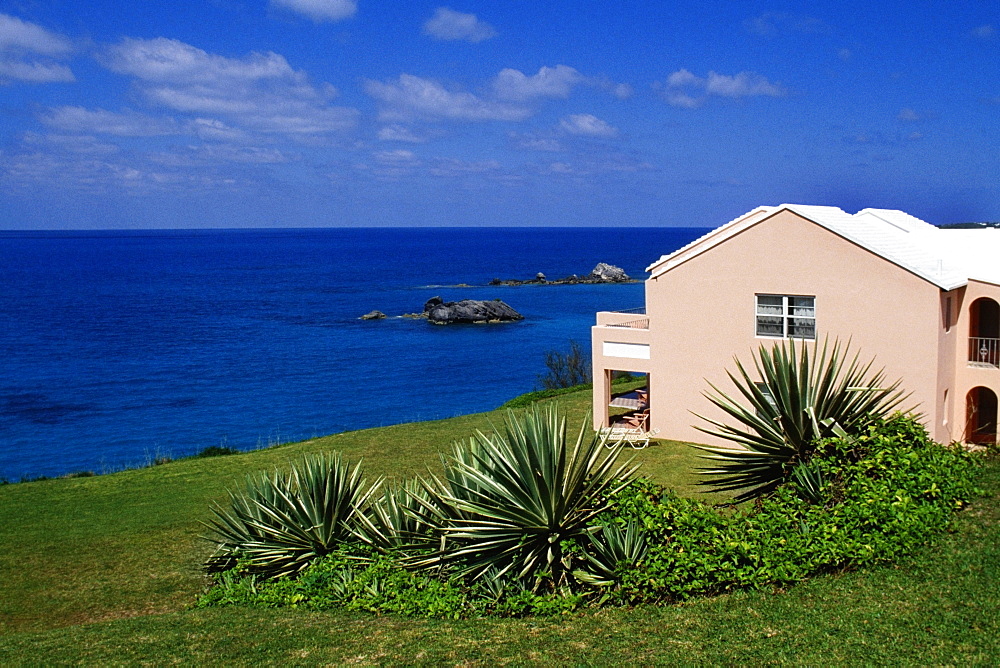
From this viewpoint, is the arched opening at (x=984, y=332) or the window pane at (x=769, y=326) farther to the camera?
the window pane at (x=769, y=326)

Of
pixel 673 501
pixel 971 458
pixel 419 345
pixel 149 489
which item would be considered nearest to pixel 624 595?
pixel 673 501

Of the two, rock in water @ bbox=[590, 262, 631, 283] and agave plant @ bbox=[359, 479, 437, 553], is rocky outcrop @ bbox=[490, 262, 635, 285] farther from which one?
agave plant @ bbox=[359, 479, 437, 553]

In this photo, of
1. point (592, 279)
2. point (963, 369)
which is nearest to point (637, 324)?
point (963, 369)

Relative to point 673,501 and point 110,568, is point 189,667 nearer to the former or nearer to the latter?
point 673,501

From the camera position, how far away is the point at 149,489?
2295cm

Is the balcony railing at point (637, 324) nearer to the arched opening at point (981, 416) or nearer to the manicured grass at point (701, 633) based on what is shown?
the arched opening at point (981, 416)

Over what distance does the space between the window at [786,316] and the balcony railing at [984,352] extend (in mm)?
3965

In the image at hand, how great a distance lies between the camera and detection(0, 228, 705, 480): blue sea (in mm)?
44156

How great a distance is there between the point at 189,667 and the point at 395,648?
90.2 inches

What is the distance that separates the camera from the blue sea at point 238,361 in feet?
145

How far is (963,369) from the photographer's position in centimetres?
2147

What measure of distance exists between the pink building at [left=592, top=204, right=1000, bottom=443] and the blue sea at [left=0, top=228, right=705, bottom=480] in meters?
22.2

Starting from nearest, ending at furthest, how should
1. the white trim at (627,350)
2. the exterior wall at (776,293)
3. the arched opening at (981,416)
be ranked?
the exterior wall at (776,293) < the arched opening at (981,416) < the white trim at (627,350)

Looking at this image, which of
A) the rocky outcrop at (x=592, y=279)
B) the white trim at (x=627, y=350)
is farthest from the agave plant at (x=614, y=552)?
the rocky outcrop at (x=592, y=279)
